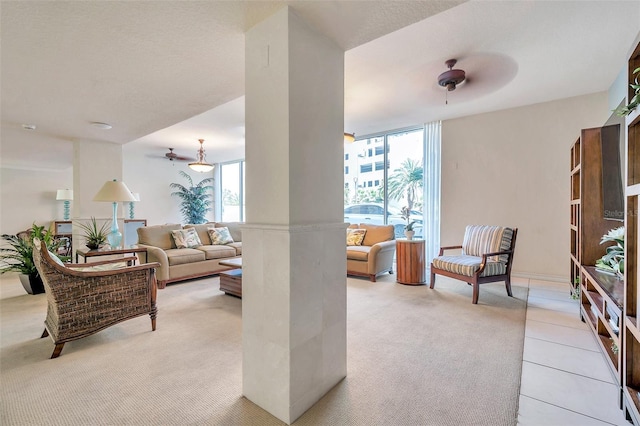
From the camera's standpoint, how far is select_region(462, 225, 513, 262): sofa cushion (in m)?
3.50

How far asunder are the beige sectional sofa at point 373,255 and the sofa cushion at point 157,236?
3043mm

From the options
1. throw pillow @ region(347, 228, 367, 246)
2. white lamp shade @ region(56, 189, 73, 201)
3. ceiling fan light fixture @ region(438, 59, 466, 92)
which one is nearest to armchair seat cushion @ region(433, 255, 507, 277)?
throw pillow @ region(347, 228, 367, 246)

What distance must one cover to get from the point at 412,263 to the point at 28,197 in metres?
9.20

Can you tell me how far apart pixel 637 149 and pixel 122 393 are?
306 centimetres

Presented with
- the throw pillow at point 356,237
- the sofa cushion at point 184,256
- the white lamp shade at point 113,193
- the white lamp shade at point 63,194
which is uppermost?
the white lamp shade at point 63,194

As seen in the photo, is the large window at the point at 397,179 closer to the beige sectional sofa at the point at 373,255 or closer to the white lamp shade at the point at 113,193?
the beige sectional sofa at the point at 373,255

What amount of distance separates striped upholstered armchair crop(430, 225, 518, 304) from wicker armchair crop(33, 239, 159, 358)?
3342 millimetres

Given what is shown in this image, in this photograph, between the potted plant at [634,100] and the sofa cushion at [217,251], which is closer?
the potted plant at [634,100]

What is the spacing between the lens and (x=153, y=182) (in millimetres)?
7867

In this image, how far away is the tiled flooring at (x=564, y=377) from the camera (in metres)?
1.48

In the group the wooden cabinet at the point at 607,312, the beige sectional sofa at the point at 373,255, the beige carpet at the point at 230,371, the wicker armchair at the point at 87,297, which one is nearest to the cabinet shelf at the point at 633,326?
the wooden cabinet at the point at 607,312

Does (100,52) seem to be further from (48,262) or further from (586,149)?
(586,149)

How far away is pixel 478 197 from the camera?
4758 mm

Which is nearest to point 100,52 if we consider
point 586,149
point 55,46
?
point 55,46
